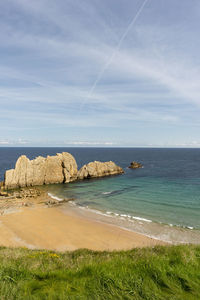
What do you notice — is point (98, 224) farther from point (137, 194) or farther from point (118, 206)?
point (137, 194)

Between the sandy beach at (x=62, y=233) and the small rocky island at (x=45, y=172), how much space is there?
21.4m

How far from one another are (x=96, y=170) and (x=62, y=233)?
140 ft

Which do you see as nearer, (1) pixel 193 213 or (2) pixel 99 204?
(1) pixel 193 213

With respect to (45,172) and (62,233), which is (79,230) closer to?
(62,233)

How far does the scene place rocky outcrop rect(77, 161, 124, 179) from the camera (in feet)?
205

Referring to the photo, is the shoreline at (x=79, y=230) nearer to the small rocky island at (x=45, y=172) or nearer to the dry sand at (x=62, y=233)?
the dry sand at (x=62, y=233)

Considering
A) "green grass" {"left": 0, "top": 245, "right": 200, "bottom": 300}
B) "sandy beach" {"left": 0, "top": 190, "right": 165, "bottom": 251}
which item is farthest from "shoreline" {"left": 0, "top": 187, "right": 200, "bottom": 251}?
"green grass" {"left": 0, "top": 245, "right": 200, "bottom": 300}

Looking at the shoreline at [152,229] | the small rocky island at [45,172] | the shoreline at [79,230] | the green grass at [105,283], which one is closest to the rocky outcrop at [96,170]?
the small rocky island at [45,172]

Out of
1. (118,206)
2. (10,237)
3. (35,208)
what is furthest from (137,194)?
(10,237)

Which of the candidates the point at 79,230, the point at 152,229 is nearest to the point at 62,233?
the point at 79,230

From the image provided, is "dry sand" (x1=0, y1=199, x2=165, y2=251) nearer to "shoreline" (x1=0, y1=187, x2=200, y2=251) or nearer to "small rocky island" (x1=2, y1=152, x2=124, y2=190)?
"shoreline" (x1=0, y1=187, x2=200, y2=251)

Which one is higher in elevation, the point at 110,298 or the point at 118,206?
the point at 110,298

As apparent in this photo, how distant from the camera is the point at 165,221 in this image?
2472 centimetres

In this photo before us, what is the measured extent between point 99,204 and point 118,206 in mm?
4051
